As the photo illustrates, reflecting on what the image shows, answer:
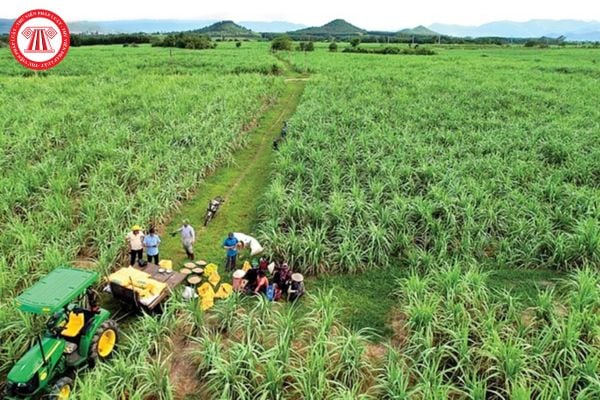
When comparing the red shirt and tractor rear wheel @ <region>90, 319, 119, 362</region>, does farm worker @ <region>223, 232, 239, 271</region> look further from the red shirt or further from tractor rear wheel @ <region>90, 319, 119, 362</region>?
tractor rear wheel @ <region>90, 319, 119, 362</region>

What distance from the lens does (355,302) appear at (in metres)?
7.09

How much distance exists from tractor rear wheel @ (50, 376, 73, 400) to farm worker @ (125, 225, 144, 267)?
2.90m

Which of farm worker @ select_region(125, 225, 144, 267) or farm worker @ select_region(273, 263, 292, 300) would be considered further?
farm worker @ select_region(125, 225, 144, 267)

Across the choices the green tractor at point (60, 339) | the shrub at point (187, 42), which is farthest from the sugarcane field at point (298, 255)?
the shrub at point (187, 42)

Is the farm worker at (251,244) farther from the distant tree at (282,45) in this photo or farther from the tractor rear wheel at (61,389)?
the distant tree at (282,45)

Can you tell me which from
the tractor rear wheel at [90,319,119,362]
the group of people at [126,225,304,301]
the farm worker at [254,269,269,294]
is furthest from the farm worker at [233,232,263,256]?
the tractor rear wheel at [90,319,119,362]

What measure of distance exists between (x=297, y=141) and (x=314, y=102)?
22.7ft

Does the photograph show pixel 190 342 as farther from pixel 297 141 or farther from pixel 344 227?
pixel 297 141

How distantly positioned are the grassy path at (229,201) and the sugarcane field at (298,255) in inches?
2.9

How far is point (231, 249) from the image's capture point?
789 centimetres

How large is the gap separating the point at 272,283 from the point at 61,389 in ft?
11.2

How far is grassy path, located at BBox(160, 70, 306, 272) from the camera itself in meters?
8.85

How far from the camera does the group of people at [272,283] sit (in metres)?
7.04

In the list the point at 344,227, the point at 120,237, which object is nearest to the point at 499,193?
the point at 344,227
